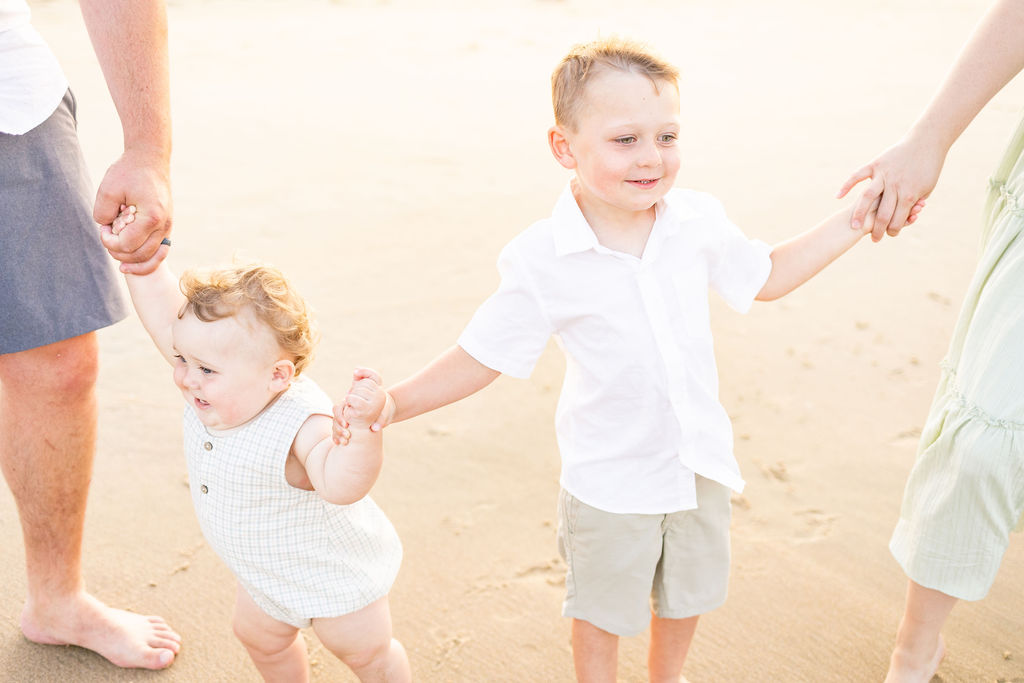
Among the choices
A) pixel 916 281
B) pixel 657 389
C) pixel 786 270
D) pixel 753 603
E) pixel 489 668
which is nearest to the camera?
pixel 657 389

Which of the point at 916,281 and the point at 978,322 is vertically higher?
the point at 978,322

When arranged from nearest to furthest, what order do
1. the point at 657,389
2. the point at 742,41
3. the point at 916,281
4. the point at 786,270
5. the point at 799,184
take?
the point at 657,389 < the point at 786,270 < the point at 916,281 < the point at 799,184 < the point at 742,41

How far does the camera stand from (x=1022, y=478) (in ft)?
6.79

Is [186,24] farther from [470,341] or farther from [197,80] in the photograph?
[470,341]

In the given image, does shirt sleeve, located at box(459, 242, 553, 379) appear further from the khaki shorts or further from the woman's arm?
the woman's arm

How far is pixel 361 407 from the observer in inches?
71.8

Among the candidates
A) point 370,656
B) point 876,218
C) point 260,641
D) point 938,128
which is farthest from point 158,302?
point 938,128

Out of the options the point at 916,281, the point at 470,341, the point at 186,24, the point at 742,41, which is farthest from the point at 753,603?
the point at 186,24

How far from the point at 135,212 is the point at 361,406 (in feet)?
2.13

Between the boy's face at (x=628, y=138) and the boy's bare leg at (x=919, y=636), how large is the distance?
3.69 ft

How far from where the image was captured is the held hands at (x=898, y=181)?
2.20 meters

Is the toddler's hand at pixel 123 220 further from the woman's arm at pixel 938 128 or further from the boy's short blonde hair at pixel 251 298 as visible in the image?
the woman's arm at pixel 938 128

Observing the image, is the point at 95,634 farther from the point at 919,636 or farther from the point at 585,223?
the point at 919,636

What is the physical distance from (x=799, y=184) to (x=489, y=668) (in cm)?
423
